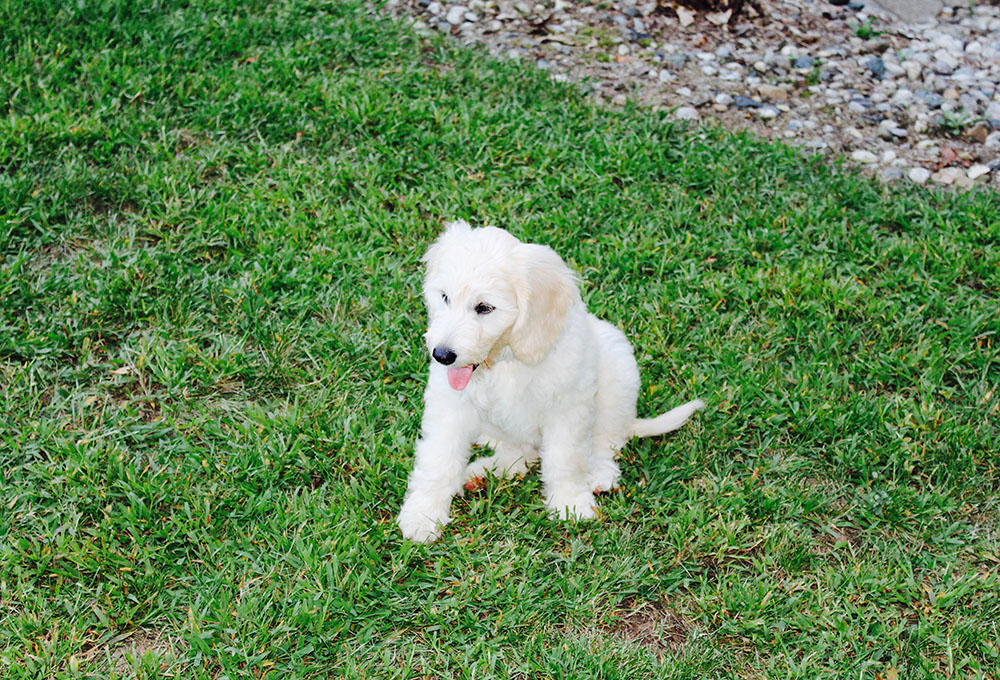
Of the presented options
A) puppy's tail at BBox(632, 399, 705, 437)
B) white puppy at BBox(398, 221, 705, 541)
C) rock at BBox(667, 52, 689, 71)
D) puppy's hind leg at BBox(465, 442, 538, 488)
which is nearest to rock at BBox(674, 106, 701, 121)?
rock at BBox(667, 52, 689, 71)

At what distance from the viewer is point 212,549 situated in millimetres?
3096

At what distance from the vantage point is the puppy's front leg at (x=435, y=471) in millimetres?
3127

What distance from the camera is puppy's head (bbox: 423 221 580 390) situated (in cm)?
272

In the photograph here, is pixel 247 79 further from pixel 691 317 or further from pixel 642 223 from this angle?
pixel 691 317

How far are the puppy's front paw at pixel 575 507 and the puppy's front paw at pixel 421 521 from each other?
0.42m

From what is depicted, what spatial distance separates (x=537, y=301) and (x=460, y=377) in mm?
356

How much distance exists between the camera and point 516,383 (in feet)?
9.77

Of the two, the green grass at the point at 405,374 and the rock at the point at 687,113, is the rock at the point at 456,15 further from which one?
the rock at the point at 687,113

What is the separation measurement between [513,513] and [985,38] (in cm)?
553

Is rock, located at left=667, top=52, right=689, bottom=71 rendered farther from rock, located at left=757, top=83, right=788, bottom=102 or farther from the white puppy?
the white puppy

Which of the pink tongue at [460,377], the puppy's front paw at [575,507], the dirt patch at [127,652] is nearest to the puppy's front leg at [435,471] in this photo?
the pink tongue at [460,377]

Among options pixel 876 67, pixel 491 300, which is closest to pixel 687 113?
pixel 876 67

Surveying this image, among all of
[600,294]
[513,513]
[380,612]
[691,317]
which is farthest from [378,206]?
[380,612]

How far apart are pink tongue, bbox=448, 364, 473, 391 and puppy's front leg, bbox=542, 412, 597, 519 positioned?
0.41 meters
